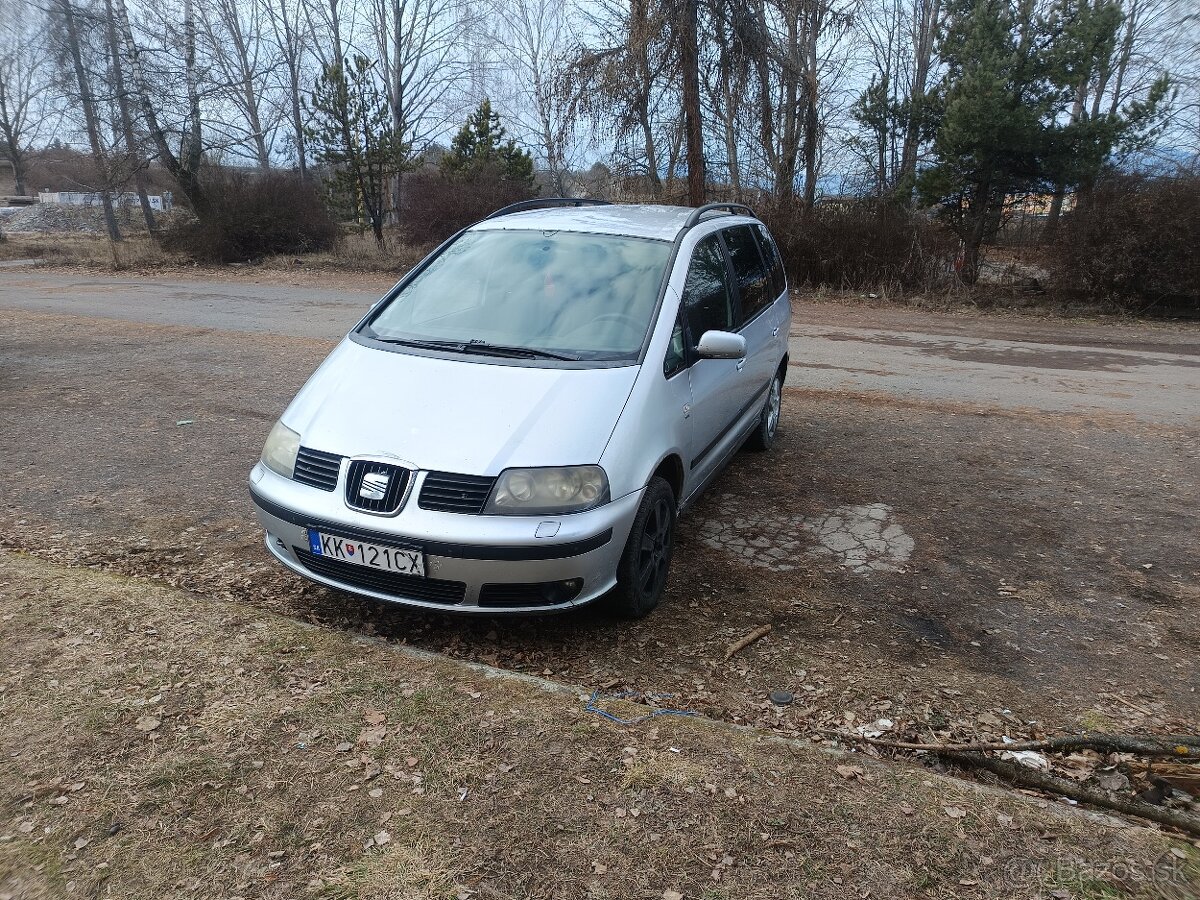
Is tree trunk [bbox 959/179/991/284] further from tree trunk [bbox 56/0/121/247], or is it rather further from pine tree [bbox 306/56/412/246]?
tree trunk [bbox 56/0/121/247]

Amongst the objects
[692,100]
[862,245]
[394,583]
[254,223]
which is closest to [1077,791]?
[394,583]

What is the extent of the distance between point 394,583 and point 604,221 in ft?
8.84

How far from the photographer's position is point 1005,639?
382 cm

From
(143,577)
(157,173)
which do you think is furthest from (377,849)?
(157,173)

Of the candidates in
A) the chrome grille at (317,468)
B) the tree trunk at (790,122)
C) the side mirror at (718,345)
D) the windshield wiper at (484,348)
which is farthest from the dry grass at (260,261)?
the chrome grille at (317,468)

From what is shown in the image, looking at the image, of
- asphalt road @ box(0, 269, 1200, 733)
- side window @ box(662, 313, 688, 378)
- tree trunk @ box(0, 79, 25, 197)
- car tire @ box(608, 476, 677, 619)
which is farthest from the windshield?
tree trunk @ box(0, 79, 25, 197)

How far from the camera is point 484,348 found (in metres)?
4.11

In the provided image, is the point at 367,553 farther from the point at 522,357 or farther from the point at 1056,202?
the point at 1056,202

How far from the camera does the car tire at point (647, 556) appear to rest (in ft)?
12.0

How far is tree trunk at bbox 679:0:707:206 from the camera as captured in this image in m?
17.0

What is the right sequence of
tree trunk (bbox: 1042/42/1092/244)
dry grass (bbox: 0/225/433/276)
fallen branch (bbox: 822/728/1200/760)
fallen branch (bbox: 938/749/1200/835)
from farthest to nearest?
dry grass (bbox: 0/225/433/276) < tree trunk (bbox: 1042/42/1092/244) < fallen branch (bbox: 822/728/1200/760) < fallen branch (bbox: 938/749/1200/835)

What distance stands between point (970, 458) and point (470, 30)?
36.7 m

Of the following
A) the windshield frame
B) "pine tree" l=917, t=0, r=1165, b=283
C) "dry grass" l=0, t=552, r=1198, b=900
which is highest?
"pine tree" l=917, t=0, r=1165, b=283

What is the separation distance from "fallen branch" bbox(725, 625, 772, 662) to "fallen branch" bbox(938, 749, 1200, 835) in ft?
3.12
